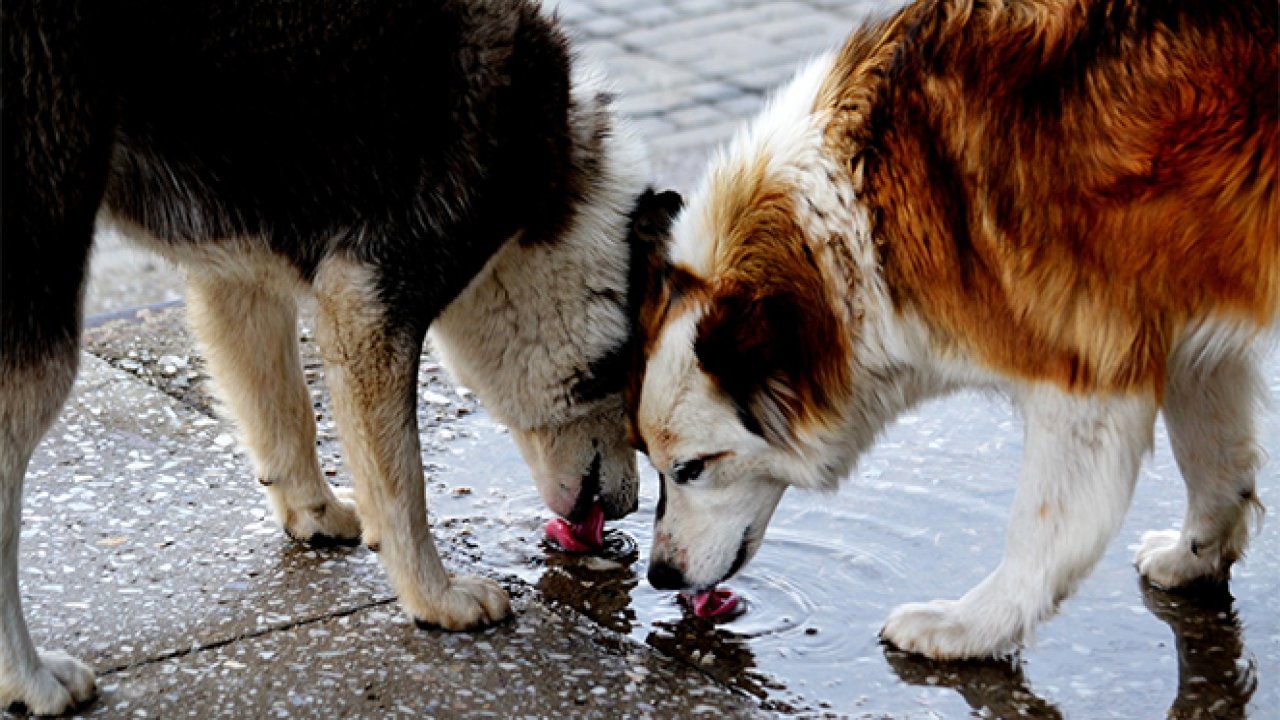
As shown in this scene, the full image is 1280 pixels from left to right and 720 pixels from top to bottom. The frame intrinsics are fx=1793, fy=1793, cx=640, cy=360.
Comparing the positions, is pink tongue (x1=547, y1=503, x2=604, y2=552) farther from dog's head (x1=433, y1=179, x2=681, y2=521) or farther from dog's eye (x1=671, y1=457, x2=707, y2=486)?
dog's eye (x1=671, y1=457, x2=707, y2=486)

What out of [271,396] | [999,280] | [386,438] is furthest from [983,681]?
[271,396]

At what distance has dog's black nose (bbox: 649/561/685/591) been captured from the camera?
4.15 metres

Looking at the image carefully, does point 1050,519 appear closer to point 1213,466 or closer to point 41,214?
point 1213,466

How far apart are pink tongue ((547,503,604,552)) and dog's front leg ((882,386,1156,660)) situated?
89cm

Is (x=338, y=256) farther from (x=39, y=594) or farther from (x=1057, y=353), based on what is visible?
(x=1057, y=353)

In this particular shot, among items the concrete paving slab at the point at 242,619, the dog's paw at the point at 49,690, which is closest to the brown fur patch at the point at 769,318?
the concrete paving slab at the point at 242,619

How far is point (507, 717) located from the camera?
3.78m

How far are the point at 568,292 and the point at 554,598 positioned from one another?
2.43 ft

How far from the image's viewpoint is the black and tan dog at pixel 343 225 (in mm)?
3594

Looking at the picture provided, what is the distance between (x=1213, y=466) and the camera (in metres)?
4.16

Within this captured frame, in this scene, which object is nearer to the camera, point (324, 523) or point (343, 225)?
point (343, 225)

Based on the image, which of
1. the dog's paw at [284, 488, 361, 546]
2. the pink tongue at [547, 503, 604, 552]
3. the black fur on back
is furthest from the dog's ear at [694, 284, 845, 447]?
the dog's paw at [284, 488, 361, 546]

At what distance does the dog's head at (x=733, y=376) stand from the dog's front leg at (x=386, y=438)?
494 mm

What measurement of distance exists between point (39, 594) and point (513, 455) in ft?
4.51
